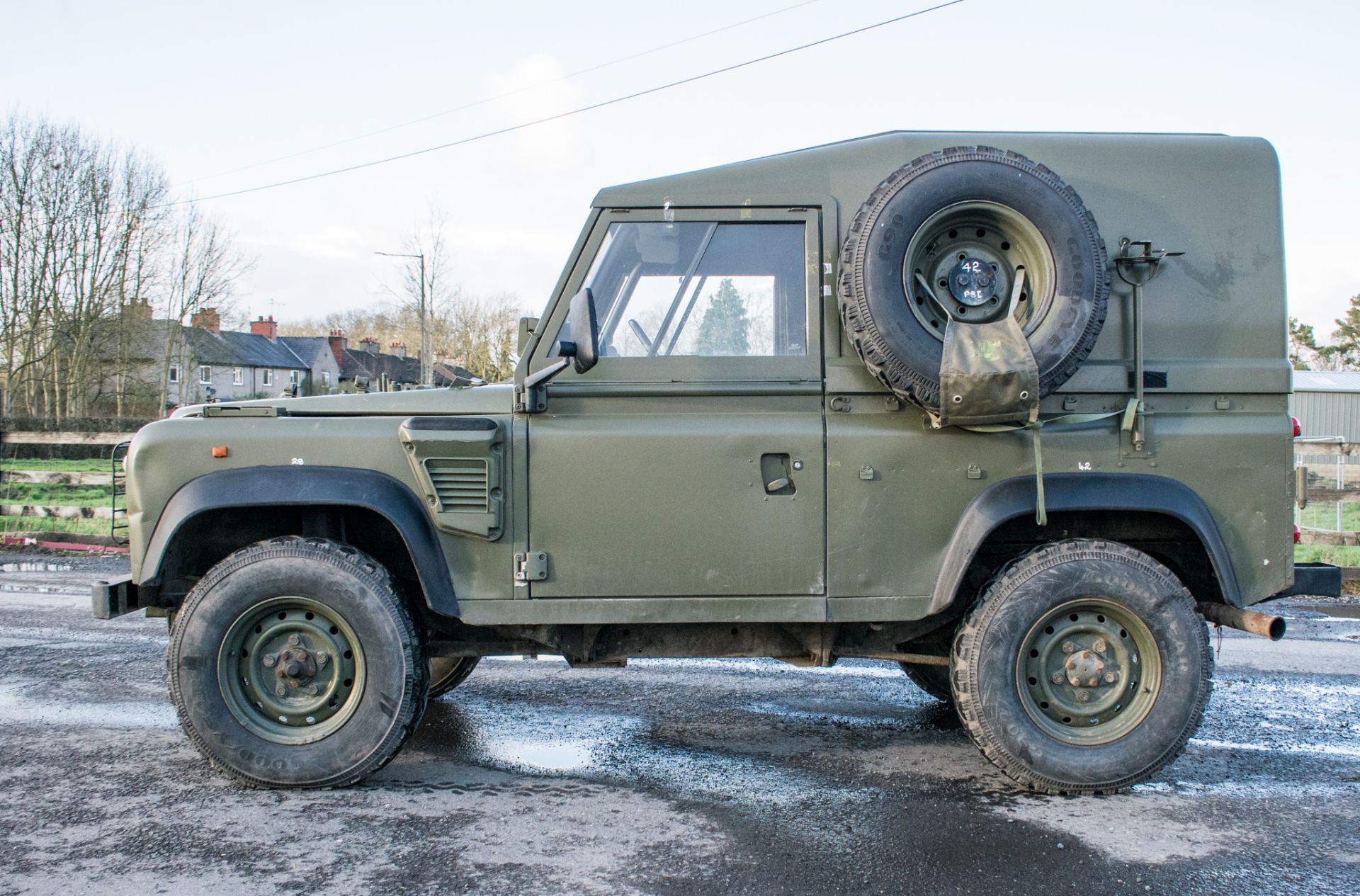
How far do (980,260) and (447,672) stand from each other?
129 inches

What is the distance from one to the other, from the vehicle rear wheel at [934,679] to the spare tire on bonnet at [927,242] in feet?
6.44

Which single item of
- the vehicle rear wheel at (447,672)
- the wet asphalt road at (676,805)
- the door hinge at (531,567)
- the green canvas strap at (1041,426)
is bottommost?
the wet asphalt road at (676,805)

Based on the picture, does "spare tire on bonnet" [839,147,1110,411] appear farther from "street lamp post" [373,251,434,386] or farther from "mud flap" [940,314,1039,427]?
"street lamp post" [373,251,434,386]

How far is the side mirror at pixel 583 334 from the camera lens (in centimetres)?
385

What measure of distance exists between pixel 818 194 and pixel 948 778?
243 cm

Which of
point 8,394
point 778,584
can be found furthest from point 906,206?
point 8,394

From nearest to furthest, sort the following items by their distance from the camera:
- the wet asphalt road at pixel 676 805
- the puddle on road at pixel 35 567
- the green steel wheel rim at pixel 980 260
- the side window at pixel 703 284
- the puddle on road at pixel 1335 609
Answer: the wet asphalt road at pixel 676 805 → the green steel wheel rim at pixel 980 260 → the side window at pixel 703 284 → the puddle on road at pixel 1335 609 → the puddle on road at pixel 35 567

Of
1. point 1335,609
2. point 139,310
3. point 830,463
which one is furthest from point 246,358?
point 830,463

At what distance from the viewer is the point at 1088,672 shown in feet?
13.6

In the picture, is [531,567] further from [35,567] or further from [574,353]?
[35,567]

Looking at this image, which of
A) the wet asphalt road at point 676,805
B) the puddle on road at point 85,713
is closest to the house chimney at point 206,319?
the wet asphalt road at point 676,805

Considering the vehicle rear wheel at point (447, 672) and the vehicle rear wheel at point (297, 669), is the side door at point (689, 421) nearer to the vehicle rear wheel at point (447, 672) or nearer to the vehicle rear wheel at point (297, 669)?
the vehicle rear wheel at point (297, 669)

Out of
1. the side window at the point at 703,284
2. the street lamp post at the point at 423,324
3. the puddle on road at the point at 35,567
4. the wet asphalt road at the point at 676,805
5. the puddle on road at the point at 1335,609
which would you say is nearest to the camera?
the wet asphalt road at the point at 676,805

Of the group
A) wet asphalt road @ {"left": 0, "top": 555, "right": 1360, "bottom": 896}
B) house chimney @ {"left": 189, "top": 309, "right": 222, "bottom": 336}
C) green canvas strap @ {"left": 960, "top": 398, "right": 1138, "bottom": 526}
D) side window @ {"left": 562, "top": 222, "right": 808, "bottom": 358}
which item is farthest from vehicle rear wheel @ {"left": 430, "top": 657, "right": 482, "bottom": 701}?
house chimney @ {"left": 189, "top": 309, "right": 222, "bottom": 336}
